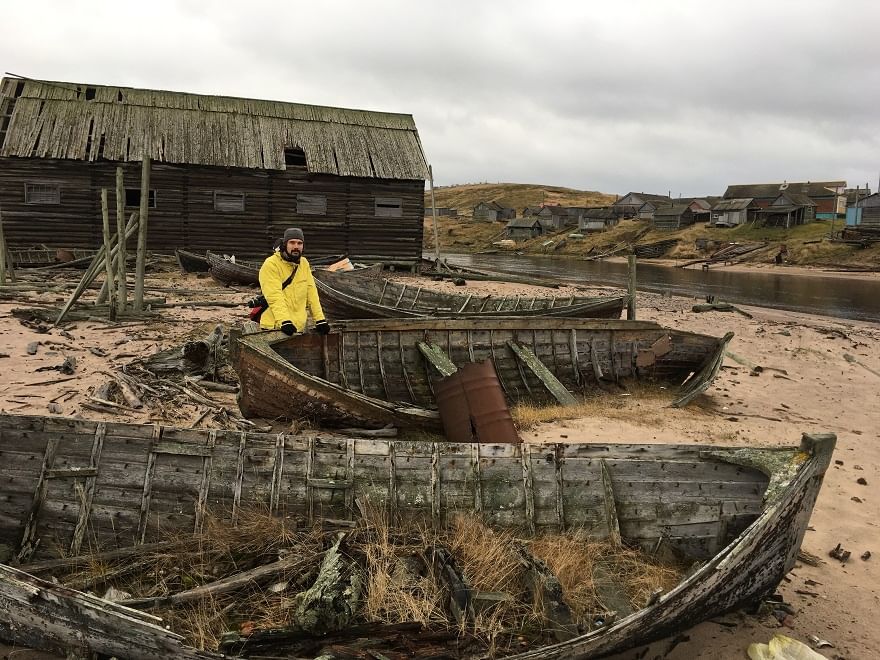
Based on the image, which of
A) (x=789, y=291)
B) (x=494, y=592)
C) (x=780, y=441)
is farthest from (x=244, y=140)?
→ (x=789, y=291)

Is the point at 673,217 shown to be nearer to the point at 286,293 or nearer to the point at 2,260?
the point at 2,260

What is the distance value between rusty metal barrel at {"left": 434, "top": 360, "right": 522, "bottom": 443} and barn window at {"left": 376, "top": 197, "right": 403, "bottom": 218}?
19.5 meters

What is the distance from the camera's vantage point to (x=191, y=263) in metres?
23.1

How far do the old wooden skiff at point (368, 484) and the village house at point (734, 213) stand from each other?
64631mm

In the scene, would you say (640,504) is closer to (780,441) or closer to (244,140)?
(780,441)

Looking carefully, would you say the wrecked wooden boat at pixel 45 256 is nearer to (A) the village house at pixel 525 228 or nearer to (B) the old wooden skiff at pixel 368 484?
(B) the old wooden skiff at pixel 368 484

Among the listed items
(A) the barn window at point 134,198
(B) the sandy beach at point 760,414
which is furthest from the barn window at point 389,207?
(B) the sandy beach at point 760,414

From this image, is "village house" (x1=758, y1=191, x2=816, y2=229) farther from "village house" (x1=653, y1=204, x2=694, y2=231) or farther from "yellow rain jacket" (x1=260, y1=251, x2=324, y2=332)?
"yellow rain jacket" (x1=260, y1=251, x2=324, y2=332)

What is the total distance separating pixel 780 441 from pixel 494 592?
19.5 feet

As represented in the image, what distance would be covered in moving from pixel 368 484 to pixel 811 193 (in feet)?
261

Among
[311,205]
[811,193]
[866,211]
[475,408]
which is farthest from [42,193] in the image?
[811,193]

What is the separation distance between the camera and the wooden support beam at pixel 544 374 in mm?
9070

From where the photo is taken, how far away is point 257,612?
157 inches

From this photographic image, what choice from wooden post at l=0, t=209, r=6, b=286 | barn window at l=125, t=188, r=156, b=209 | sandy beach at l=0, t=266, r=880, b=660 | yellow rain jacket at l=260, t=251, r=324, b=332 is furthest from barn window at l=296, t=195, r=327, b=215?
yellow rain jacket at l=260, t=251, r=324, b=332
